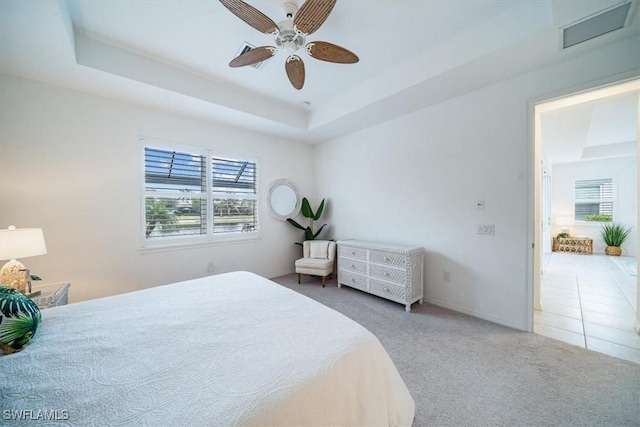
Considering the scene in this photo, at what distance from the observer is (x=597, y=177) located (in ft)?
20.4

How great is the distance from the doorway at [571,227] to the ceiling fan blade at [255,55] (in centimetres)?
265

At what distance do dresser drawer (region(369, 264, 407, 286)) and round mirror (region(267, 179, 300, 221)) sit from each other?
1899mm

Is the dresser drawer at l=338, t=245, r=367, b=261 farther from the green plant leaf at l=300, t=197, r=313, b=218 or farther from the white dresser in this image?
the green plant leaf at l=300, t=197, r=313, b=218

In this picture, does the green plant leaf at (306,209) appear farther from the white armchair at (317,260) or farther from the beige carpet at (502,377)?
the beige carpet at (502,377)

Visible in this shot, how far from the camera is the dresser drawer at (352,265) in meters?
3.35

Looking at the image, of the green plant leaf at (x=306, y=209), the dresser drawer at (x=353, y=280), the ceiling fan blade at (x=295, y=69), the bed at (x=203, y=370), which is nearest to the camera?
the bed at (x=203, y=370)

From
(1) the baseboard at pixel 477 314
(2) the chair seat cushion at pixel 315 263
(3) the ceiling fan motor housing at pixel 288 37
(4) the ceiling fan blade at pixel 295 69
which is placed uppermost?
(3) the ceiling fan motor housing at pixel 288 37

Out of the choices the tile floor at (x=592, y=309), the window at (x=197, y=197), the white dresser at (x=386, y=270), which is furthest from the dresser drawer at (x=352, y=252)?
the tile floor at (x=592, y=309)

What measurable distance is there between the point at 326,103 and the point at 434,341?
3.28 meters

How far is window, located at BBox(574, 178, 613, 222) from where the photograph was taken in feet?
20.0

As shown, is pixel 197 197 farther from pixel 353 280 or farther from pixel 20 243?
pixel 353 280

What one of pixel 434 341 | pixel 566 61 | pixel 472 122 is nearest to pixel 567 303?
pixel 434 341

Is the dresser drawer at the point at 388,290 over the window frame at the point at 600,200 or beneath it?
beneath

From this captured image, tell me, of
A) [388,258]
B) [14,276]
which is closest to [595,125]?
[388,258]
